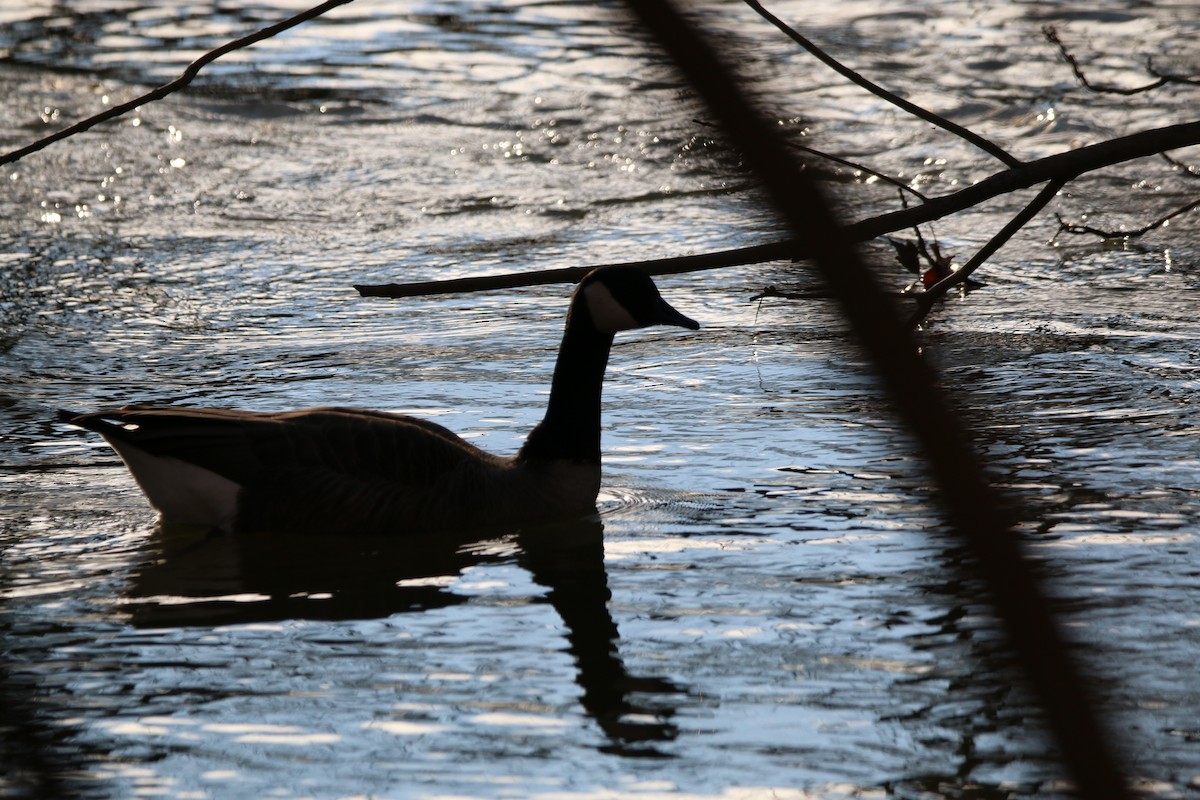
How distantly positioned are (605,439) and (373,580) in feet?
6.42

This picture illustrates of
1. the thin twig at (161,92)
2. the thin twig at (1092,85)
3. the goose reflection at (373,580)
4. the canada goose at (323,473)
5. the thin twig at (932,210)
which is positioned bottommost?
the goose reflection at (373,580)

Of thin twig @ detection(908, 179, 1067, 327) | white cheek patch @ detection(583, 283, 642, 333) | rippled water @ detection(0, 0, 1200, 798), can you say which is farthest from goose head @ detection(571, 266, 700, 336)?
thin twig @ detection(908, 179, 1067, 327)

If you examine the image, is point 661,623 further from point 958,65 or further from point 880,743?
point 958,65

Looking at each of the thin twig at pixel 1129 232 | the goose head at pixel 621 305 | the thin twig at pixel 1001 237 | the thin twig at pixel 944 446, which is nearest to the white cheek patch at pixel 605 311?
the goose head at pixel 621 305

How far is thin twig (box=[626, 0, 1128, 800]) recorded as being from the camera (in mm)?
729

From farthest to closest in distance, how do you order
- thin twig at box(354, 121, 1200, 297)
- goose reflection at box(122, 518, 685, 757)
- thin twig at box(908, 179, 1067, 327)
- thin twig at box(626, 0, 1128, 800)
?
goose reflection at box(122, 518, 685, 757), thin twig at box(908, 179, 1067, 327), thin twig at box(354, 121, 1200, 297), thin twig at box(626, 0, 1128, 800)

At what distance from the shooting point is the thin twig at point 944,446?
73 cm

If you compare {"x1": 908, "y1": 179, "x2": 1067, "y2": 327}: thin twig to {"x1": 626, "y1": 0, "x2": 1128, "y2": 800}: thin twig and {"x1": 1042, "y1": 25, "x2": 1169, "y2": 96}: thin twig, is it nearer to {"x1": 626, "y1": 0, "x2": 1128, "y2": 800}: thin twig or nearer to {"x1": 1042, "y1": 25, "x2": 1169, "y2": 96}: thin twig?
{"x1": 1042, "y1": 25, "x2": 1169, "y2": 96}: thin twig

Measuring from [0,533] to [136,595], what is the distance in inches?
34.4

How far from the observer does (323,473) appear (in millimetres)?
6539

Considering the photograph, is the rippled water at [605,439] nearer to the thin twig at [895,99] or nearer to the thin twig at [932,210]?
the thin twig at [932,210]

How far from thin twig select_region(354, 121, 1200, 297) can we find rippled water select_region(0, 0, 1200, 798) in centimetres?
19

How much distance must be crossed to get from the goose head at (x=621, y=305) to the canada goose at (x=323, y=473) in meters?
0.08

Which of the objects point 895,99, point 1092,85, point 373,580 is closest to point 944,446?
point 895,99
